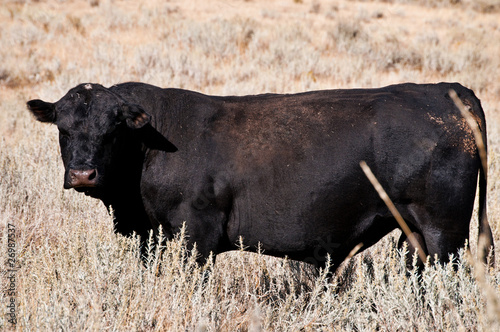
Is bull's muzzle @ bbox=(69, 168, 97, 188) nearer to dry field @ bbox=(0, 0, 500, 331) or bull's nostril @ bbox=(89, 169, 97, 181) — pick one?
bull's nostril @ bbox=(89, 169, 97, 181)

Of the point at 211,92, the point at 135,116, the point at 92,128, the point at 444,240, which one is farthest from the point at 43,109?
the point at 211,92

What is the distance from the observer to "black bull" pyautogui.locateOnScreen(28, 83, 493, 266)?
3924 mm

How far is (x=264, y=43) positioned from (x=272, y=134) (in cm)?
1099

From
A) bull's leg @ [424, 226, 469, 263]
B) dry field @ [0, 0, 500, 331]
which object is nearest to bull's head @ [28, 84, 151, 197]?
dry field @ [0, 0, 500, 331]

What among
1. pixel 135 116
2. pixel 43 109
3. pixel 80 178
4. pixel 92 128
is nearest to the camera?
pixel 80 178

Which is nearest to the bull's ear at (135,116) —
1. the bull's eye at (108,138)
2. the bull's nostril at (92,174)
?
the bull's eye at (108,138)

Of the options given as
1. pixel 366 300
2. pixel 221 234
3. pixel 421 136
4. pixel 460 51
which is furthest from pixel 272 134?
pixel 460 51

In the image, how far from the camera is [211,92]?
10516 millimetres

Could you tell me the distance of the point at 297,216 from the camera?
3994 millimetres

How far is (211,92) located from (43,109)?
6526 millimetres

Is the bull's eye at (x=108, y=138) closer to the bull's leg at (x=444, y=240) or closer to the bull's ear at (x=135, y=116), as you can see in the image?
the bull's ear at (x=135, y=116)

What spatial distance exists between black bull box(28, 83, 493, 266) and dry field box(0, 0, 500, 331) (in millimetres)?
332

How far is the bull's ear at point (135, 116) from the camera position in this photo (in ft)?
12.9

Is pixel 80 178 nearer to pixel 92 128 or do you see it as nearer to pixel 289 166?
pixel 92 128
